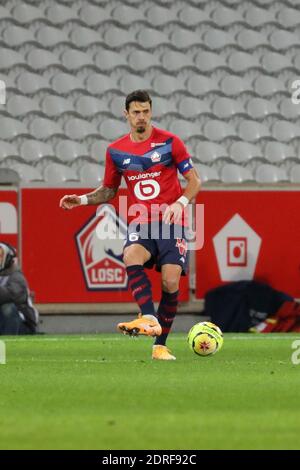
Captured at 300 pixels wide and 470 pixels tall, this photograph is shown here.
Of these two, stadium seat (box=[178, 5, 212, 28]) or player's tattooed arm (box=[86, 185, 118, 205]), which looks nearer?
player's tattooed arm (box=[86, 185, 118, 205])

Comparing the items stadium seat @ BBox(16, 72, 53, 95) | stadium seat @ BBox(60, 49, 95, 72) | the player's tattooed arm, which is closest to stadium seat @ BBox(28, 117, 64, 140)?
stadium seat @ BBox(16, 72, 53, 95)

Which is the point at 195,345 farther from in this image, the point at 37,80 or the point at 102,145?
the point at 37,80

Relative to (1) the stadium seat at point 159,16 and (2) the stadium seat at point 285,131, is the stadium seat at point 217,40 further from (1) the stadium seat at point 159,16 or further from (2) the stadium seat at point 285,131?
(2) the stadium seat at point 285,131

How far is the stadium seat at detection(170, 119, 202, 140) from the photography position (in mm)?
17953

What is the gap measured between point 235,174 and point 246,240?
7.22ft

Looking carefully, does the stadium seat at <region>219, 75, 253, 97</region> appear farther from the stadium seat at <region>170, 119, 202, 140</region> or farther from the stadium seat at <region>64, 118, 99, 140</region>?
the stadium seat at <region>64, 118, 99, 140</region>

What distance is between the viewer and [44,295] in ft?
49.3

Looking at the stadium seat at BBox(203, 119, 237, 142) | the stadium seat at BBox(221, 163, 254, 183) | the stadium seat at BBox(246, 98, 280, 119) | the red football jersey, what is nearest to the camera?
the red football jersey

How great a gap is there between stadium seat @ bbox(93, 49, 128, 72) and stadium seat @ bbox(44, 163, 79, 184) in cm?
263

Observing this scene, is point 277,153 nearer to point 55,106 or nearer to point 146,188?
point 55,106

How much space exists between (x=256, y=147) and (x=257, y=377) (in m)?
10.4
